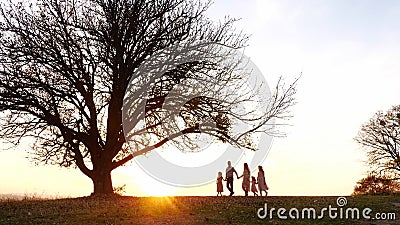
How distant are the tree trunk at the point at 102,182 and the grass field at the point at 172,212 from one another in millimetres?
5636

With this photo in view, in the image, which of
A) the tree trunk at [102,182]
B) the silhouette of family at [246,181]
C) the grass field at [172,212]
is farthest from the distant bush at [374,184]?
the tree trunk at [102,182]

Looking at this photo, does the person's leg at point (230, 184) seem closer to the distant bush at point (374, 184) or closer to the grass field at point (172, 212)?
the grass field at point (172, 212)

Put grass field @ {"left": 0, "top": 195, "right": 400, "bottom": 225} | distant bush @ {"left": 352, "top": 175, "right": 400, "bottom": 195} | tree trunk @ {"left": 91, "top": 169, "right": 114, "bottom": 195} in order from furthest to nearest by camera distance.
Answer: distant bush @ {"left": 352, "top": 175, "right": 400, "bottom": 195} < tree trunk @ {"left": 91, "top": 169, "right": 114, "bottom": 195} < grass field @ {"left": 0, "top": 195, "right": 400, "bottom": 225}

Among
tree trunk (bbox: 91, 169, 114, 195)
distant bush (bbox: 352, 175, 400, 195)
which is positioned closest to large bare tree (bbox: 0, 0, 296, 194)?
tree trunk (bbox: 91, 169, 114, 195)

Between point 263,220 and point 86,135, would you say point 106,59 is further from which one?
point 263,220

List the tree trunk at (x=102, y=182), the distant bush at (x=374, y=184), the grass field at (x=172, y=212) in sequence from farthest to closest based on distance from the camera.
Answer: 1. the distant bush at (x=374, y=184)
2. the tree trunk at (x=102, y=182)
3. the grass field at (x=172, y=212)

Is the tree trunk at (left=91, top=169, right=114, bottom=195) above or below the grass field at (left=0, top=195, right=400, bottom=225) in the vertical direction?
above

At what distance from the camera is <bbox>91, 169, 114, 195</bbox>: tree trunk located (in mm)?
26562

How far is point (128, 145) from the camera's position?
28.7 meters

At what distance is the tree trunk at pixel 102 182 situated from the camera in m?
26.6

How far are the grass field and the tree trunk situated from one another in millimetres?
5636

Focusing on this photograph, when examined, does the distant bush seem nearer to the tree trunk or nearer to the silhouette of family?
the silhouette of family

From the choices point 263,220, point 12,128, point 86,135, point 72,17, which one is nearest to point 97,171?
point 86,135

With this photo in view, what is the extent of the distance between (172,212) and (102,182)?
32.6 ft
